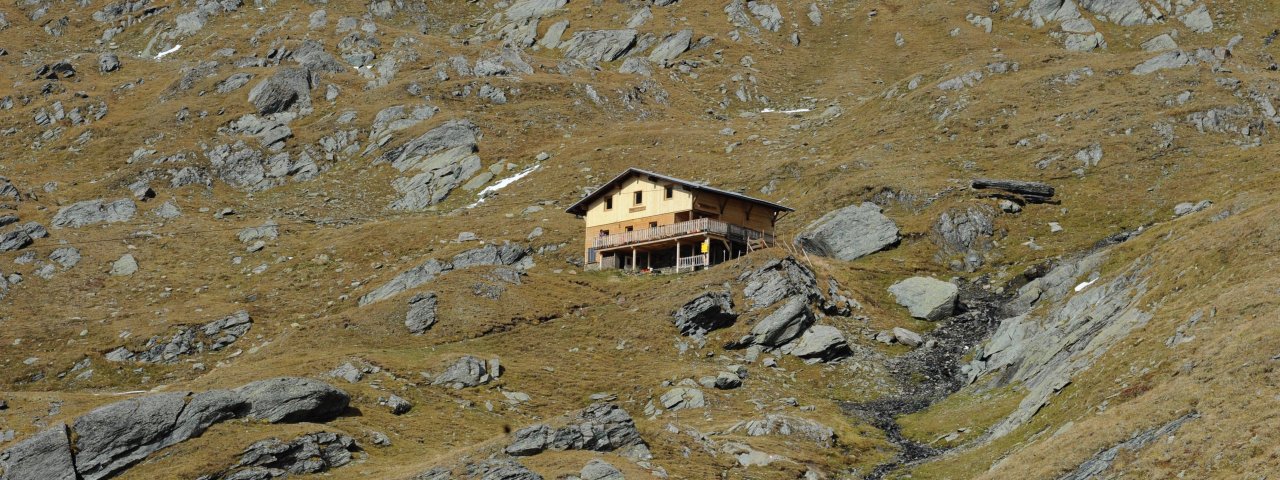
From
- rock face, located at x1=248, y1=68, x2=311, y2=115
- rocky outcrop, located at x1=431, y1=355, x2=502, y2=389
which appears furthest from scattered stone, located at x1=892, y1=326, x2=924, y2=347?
rock face, located at x1=248, y1=68, x2=311, y2=115

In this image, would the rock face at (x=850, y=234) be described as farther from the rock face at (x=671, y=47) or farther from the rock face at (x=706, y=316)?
the rock face at (x=671, y=47)

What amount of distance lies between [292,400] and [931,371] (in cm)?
3365

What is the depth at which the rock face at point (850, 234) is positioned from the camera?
8327 centimetres

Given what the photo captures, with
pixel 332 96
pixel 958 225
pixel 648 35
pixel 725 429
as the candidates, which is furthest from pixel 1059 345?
pixel 648 35

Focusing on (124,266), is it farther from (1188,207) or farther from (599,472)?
(1188,207)

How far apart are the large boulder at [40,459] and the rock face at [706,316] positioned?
3436 centimetres

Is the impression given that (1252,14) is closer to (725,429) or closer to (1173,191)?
(1173,191)

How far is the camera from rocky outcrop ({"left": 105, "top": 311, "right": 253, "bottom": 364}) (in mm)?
71438

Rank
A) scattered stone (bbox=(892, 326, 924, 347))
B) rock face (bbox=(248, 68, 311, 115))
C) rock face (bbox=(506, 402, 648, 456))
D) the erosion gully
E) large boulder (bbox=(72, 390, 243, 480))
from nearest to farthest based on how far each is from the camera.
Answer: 1. large boulder (bbox=(72, 390, 243, 480))
2. rock face (bbox=(506, 402, 648, 456))
3. the erosion gully
4. scattered stone (bbox=(892, 326, 924, 347))
5. rock face (bbox=(248, 68, 311, 115))

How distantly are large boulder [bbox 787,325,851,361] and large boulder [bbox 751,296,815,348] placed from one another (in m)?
0.72

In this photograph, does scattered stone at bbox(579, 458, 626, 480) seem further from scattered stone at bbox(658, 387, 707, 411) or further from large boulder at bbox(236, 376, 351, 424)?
large boulder at bbox(236, 376, 351, 424)

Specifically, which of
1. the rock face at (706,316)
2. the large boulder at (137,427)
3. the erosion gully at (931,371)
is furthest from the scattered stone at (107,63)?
the erosion gully at (931,371)

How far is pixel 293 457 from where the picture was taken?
156 feet

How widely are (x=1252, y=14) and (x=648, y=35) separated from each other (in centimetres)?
8303
